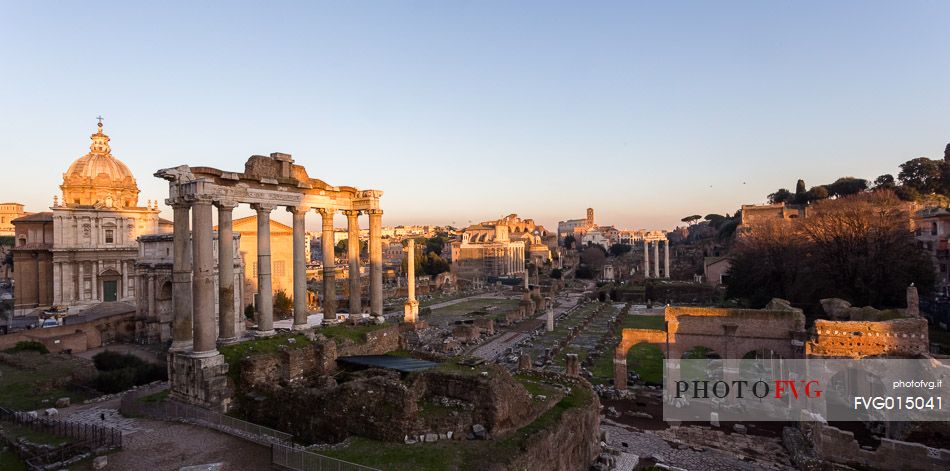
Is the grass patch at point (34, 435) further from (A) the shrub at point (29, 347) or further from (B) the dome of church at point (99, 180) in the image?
(B) the dome of church at point (99, 180)

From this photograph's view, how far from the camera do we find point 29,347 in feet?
80.1

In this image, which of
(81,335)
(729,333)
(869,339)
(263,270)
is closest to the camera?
(263,270)

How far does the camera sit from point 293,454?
29.2ft

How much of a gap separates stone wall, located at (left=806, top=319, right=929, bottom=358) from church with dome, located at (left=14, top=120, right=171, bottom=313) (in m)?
43.5

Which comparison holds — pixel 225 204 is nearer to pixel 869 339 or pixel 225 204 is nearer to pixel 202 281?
pixel 202 281

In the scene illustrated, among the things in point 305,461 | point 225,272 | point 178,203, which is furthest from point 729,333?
point 178,203

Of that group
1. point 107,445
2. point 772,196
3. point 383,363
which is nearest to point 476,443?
point 383,363

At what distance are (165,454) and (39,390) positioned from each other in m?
12.0

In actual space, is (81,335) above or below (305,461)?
below

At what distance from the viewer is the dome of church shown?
3538 centimetres

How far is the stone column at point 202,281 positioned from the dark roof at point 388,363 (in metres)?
3.82

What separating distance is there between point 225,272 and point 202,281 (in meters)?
1.14

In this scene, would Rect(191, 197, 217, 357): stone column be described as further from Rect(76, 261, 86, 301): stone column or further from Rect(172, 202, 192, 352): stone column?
Rect(76, 261, 86, 301): stone column

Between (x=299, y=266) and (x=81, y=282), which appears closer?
(x=299, y=266)
